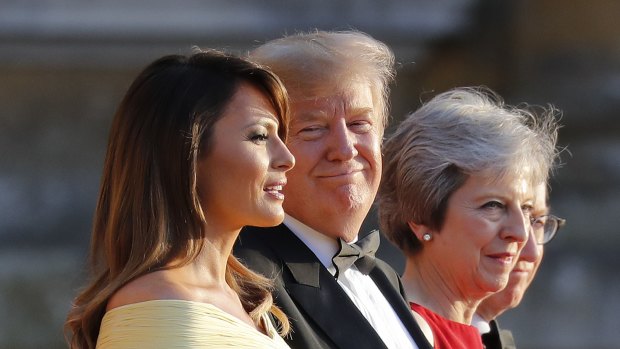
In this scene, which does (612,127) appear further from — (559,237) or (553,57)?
(559,237)

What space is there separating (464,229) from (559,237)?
5944mm

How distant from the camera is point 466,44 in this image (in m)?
12.2

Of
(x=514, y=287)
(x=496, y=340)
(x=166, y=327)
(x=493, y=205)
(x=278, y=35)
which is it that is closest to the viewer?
(x=166, y=327)

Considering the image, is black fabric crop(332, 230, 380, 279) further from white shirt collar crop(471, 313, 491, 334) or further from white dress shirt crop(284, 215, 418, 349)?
white shirt collar crop(471, 313, 491, 334)

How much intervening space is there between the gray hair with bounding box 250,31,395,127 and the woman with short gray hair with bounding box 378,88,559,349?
1.51ft

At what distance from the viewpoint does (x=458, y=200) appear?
11.8 ft

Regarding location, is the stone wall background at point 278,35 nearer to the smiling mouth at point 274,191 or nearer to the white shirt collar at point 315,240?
the white shirt collar at point 315,240

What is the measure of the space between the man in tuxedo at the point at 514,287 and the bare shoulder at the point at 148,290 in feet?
5.04

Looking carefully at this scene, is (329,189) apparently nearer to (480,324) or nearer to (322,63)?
(322,63)

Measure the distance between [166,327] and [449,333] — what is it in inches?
48.8

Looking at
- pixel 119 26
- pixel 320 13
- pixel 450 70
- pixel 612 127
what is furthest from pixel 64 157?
pixel 612 127

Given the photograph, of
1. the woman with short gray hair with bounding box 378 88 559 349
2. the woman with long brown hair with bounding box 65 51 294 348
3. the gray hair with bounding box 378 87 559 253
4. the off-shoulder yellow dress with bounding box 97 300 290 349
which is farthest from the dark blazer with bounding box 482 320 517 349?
the off-shoulder yellow dress with bounding box 97 300 290 349

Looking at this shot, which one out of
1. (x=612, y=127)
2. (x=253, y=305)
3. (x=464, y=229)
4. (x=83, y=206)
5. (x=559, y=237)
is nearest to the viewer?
(x=253, y=305)

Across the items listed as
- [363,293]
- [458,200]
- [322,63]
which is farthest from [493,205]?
[322,63]
